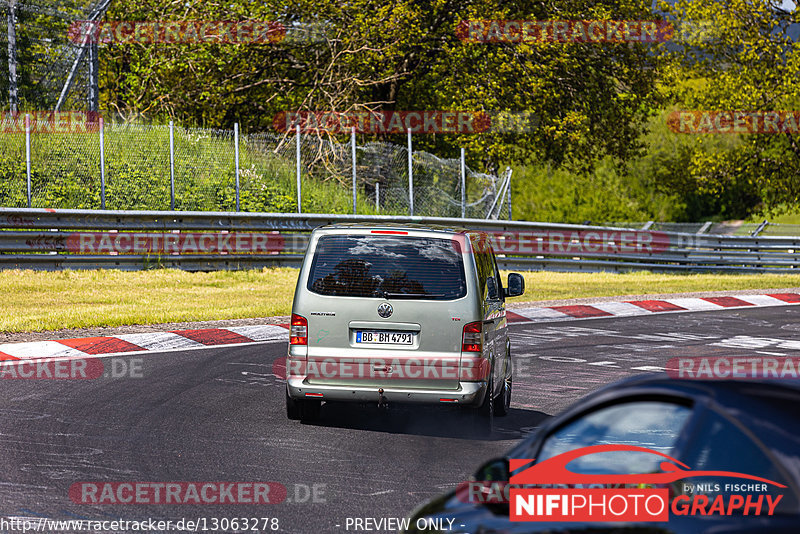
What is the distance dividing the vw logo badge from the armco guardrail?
832 cm

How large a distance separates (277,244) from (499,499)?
20163mm

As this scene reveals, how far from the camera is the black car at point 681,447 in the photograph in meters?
2.76

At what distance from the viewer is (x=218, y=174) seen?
23188 mm

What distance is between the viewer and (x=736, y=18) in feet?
120

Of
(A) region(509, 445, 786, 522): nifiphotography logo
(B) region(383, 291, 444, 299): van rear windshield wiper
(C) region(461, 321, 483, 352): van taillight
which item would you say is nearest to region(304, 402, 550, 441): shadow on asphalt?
(C) region(461, 321, 483, 352): van taillight

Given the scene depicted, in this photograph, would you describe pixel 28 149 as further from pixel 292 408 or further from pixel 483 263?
pixel 483 263

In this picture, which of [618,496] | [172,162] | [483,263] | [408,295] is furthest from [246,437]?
[172,162]

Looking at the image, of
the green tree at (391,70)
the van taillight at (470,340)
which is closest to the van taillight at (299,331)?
the van taillight at (470,340)

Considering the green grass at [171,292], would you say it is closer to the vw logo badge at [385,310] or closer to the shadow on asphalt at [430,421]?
the shadow on asphalt at [430,421]

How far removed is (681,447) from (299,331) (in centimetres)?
572

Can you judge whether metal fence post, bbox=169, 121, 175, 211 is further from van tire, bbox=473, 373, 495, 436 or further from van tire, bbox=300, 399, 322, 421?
van tire, bbox=473, 373, 495, 436

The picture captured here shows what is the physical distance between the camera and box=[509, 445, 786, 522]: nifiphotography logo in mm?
2861

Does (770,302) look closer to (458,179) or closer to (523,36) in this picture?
(458,179)

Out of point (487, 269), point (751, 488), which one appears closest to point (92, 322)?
point (487, 269)
